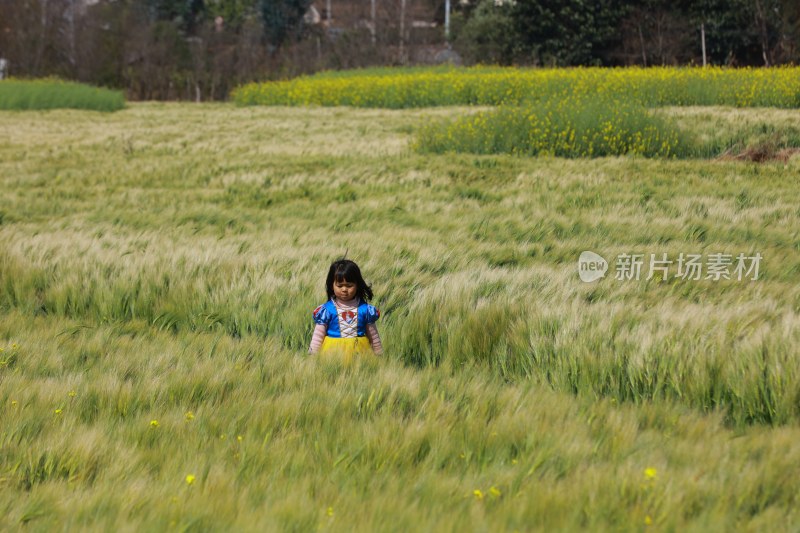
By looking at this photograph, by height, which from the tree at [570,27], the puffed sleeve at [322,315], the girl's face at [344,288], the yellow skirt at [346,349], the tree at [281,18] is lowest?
the yellow skirt at [346,349]

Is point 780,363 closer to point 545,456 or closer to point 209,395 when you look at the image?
point 545,456

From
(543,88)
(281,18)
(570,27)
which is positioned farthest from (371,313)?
(281,18)

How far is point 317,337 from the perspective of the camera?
12.5 ft

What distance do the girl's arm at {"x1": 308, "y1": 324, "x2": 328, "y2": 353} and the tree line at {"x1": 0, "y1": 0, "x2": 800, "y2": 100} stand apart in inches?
1154

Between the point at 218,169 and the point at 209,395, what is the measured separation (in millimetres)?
8182

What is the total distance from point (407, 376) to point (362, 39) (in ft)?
150

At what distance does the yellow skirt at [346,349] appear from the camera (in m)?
3.40

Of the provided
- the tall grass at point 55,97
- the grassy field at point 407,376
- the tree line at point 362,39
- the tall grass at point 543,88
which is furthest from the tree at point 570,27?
the grassy field at point 407,376

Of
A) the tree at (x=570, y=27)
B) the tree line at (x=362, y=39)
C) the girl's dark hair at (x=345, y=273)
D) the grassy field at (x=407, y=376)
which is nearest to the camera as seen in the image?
the grassy field at (x=407, y=376)

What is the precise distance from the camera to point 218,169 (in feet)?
35.3

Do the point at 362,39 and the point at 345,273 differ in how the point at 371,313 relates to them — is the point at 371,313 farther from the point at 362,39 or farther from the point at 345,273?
the point at 362,39

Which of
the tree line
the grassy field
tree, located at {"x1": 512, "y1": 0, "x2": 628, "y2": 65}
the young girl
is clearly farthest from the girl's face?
tree, located at {"x1": 512, "y1": 0, "x2": 628, "y2": 65}

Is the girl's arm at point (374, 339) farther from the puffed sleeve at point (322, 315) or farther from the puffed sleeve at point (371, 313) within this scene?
the puffed sleeve at point (322, 315)

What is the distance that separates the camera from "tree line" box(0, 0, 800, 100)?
34.4 m
